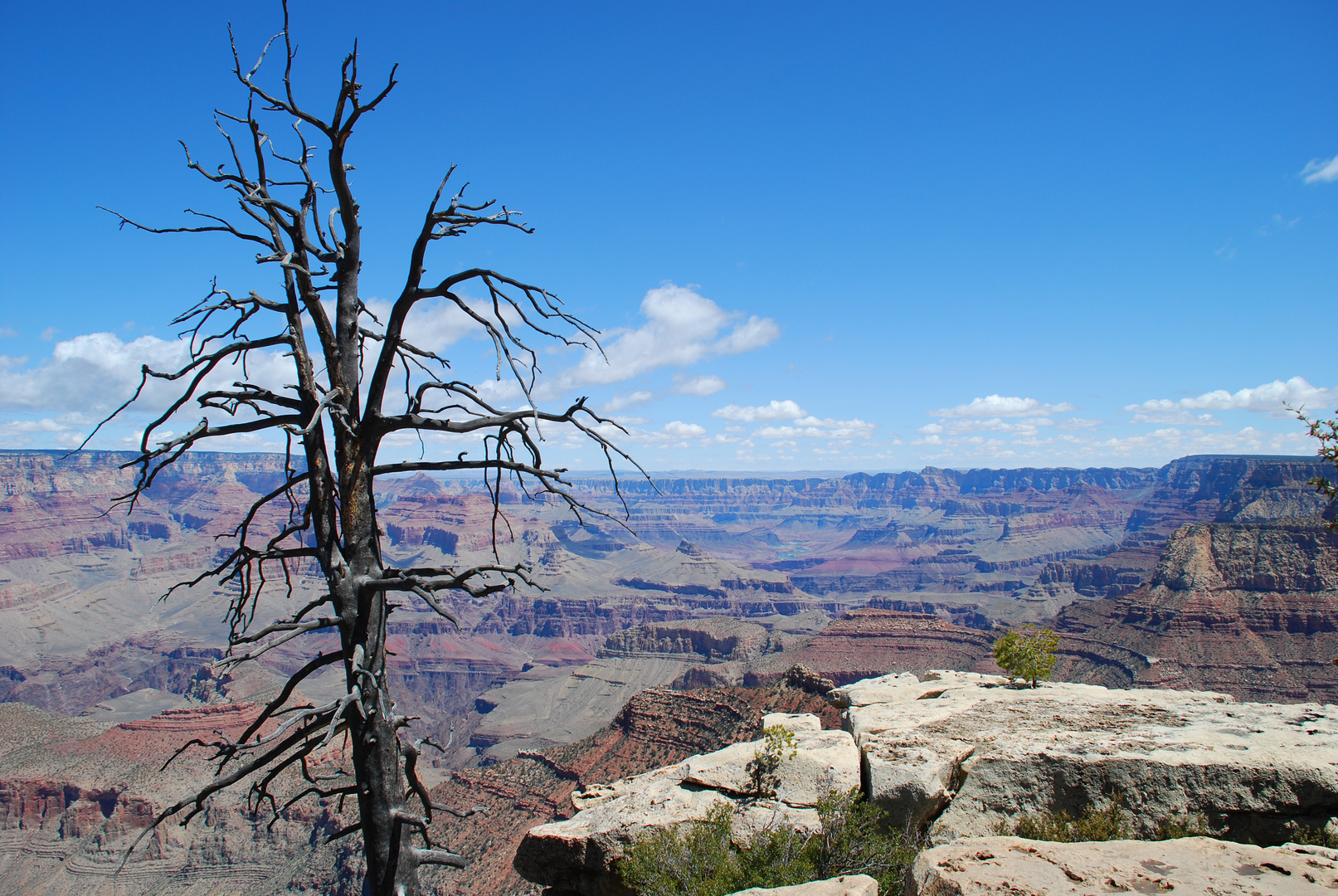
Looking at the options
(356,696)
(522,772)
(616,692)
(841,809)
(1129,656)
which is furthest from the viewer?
(616,692)

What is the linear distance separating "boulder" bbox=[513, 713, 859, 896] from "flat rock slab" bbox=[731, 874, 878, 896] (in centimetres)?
268

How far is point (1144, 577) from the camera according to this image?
15688cm

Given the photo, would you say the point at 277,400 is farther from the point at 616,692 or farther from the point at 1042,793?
the point at 616,692

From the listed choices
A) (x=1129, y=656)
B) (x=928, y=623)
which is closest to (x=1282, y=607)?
(x=1129, y=656)

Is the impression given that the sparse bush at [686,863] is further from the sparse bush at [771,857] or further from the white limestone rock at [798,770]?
the white limestone rock at [798,770]

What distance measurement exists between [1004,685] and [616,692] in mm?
120082

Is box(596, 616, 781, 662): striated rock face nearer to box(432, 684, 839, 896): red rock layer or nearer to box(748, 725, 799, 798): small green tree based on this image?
box(432, 684, 839, 896): red rock layer

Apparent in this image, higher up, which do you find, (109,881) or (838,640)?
(838,640)

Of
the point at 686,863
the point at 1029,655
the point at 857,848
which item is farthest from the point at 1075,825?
the point at 1029,655

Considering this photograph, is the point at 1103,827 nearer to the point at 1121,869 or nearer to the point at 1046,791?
the point at 1046,791

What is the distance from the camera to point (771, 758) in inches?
401

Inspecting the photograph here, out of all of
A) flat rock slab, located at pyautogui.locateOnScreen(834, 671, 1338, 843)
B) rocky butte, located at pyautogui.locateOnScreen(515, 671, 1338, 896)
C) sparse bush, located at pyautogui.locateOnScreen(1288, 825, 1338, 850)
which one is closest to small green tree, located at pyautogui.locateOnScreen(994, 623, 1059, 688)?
rocky butte, located at pyautogui.locateOnScreen(515, 671, 1338, 896)

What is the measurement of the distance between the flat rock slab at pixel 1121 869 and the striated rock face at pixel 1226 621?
271ft

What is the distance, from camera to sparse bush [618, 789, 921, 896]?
7676mm
